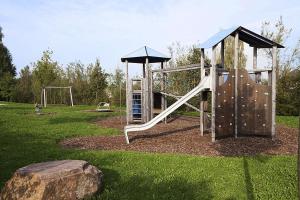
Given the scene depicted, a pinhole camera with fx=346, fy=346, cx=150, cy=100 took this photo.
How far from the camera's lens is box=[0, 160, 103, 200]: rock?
14.6 ft

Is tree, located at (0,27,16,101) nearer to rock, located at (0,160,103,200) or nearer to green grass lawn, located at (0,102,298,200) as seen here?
green grass lawn, located at (0,102,298,200)

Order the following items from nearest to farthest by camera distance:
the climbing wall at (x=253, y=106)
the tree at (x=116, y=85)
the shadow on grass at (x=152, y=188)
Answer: the shadow on grass at (x=152, y=188) → the climbing wall at (x=253, y=106) → the tree at (x=116, y=85)

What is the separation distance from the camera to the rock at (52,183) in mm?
4465

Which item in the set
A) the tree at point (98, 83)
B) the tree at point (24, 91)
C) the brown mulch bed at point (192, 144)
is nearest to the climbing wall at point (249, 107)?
the brown mulch bed at point (192, 144)

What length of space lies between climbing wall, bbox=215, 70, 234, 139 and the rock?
5328 mm

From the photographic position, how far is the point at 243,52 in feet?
80.2

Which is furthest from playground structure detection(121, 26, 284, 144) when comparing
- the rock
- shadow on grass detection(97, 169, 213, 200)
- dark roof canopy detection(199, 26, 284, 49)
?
the rock

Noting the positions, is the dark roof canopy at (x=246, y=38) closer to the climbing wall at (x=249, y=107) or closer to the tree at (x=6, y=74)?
the climbing wall at (x=249, y=107)

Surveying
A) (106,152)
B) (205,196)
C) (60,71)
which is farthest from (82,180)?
(60,71)

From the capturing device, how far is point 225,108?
973 cm

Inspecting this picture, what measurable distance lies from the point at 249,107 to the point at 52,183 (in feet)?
22.8

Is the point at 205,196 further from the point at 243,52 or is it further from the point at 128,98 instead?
the point at 243,52

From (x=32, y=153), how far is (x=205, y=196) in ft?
15.2

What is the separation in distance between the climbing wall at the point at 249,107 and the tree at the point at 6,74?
34.9 m
